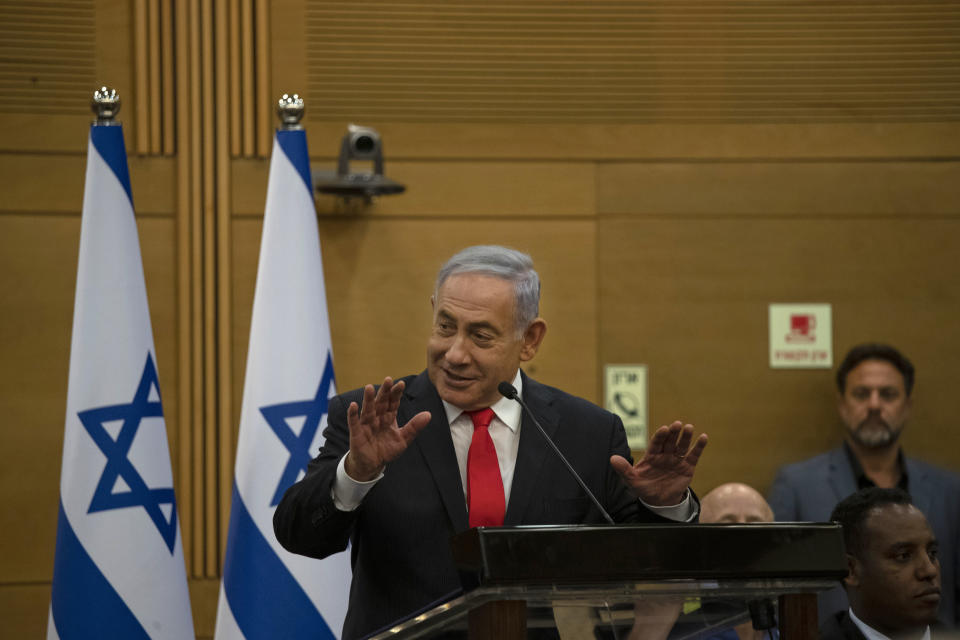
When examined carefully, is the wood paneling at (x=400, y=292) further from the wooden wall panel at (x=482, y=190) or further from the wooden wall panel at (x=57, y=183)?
the wooden wall panel at (x=57, y=183)

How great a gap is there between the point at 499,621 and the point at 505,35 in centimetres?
333

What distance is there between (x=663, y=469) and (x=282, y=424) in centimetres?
163

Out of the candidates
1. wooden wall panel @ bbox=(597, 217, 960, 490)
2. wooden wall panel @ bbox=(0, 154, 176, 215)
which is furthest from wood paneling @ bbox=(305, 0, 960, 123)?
wooden wall panel @ bbox=(0, 154, 176, 215)

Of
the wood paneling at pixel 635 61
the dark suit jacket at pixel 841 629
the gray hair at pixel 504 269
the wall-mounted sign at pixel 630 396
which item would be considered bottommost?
the dark suit jacket at pixel 841 629

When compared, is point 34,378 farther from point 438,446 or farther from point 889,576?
point 889,576

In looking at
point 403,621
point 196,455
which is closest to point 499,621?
point 403,621

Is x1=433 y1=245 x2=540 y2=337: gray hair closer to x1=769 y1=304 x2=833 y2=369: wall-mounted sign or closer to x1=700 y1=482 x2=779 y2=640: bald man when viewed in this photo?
x1=700 y1=482 x2=779 y2=640: bald man

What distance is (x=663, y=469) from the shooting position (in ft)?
6.57

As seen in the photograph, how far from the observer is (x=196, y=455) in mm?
4168

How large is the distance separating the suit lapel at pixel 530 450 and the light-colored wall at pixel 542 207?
79.2 inches

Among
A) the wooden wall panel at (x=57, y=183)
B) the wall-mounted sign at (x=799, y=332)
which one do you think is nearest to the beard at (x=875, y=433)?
the wall-mounted sign at (x=799, y=332)

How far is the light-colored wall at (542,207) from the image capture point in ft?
13.7

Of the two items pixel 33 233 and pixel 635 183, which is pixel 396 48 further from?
pixel 33 233

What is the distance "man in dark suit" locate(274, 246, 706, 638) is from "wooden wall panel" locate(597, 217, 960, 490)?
2.16 m
